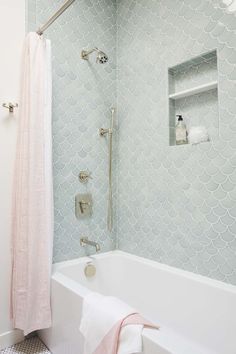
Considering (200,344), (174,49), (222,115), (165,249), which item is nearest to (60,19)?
(174,49)

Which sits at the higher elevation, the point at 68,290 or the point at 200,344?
the point at 68,290

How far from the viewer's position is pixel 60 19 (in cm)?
206

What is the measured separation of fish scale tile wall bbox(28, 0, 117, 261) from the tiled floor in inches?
22.1

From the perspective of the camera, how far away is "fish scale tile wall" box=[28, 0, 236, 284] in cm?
159

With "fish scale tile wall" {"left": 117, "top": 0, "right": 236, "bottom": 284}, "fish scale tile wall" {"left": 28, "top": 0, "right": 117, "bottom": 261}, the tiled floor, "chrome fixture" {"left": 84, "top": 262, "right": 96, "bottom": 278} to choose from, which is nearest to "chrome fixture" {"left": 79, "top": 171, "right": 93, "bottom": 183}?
"fish scale tile wall" {"left": 28, "top": 0, "right": 117, "bottom": 261}

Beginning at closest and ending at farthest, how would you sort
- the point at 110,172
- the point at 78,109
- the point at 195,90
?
the point at 195,90, the point at 78,109, the point at 110,172

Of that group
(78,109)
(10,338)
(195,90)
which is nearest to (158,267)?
(10,338)

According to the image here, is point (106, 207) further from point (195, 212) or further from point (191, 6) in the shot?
point (191, 6)

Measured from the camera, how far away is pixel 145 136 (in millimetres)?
Answer: 2090

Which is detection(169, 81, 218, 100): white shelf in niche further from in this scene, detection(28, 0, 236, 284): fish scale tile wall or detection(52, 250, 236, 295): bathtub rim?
detection(52, 250, 236, 295): bathtub rim

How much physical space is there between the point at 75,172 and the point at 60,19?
1.18 metres

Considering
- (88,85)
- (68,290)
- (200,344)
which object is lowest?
(200,344)

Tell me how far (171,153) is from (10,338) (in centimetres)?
167

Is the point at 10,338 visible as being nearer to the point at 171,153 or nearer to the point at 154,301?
the point at 154,301
